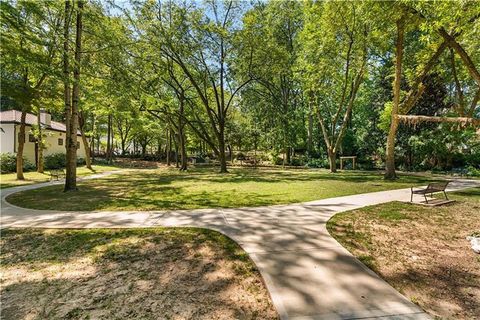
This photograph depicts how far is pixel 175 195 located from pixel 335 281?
7.70 metres

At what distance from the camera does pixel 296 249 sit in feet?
16.2

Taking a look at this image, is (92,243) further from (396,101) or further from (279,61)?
(279,61)

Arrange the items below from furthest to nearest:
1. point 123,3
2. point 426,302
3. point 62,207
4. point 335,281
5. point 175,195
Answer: point 123,3, point 175,195, point 62,207, point 335,281, point 426,302

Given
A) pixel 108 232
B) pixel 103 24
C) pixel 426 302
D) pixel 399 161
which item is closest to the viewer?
pixel 426 302

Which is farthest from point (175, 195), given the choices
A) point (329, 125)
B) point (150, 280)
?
point (329, 125)

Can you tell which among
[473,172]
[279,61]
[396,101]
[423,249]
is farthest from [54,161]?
[473,172]

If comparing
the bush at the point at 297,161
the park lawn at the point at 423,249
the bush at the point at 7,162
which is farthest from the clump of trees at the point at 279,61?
the park lawn at the point at 423,249

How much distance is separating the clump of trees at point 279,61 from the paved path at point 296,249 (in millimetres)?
3962

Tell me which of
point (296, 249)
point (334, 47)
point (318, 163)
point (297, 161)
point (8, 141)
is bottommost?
point (296, 249)

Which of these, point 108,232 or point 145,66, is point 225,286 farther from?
point 145,66

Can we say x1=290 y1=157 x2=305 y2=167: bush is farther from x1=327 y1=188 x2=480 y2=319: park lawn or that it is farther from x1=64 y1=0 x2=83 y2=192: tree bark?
x1=64 y1=0 x2=83 y2=192: tree bark

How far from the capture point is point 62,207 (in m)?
8.37

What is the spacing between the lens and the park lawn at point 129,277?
10.8 feet

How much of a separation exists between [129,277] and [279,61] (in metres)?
20.7
